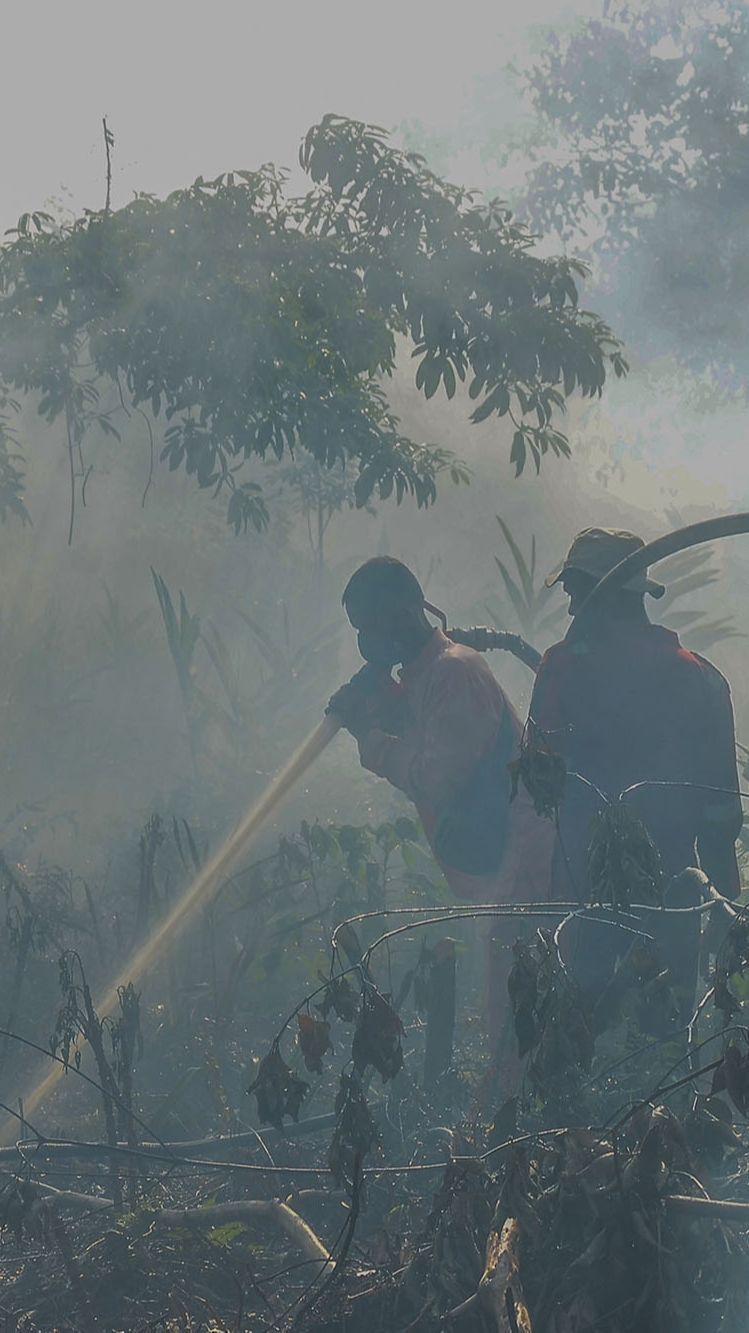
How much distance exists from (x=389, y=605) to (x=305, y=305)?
4.00ft

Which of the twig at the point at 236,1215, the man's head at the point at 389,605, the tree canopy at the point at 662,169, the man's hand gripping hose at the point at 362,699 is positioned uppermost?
the tree canopy at the point at 662,169

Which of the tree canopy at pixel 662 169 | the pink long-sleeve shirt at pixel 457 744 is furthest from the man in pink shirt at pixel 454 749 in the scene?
the tree canopy at pixel 662 169

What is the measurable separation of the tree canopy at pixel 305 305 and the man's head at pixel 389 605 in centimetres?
64

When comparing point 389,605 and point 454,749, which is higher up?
point 389,605

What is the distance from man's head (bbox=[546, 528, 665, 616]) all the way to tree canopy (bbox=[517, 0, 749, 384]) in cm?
1143

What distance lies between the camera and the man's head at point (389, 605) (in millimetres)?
4469

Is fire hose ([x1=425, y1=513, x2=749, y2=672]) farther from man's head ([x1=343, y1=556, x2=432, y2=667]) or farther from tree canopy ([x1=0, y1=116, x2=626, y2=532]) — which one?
tree canopy ([x1=0, y1=116, x2=626, y2=532])

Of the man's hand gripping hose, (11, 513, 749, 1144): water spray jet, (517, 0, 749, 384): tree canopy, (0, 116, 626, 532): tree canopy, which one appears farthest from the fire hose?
(517, 0, 749, 384): tree canopy

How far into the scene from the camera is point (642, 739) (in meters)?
3.80

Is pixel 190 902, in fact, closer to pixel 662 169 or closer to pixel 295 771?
pixel 295 771

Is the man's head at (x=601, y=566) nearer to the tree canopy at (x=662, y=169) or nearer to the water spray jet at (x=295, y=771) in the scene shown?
the water spray jet at (x=295, y=771)

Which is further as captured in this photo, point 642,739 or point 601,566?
point 601,566

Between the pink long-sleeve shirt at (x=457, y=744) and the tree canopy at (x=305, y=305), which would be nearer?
the pink long-sleeve shirt at (x=457, y=744)

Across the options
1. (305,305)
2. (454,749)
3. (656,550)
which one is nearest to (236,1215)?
(454,749)
